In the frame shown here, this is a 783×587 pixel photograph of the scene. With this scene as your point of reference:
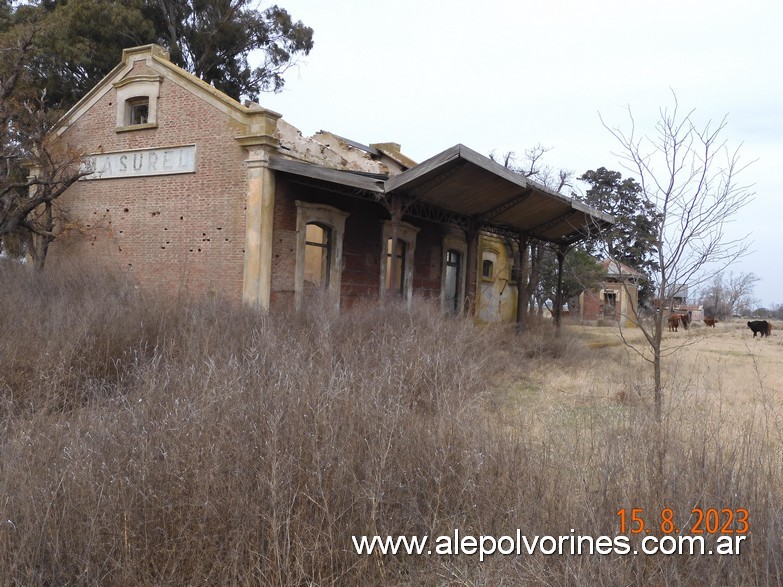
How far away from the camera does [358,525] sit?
352 cm

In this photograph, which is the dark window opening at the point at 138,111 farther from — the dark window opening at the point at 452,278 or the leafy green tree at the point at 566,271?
the leafy green tree at the point at 566,271

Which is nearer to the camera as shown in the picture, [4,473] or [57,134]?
[4,473]

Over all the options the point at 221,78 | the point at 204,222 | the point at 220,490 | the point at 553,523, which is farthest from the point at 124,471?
the point at 221,78

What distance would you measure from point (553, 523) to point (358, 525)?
3.73 ft

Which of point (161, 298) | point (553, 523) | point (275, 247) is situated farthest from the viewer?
point (275, 247)

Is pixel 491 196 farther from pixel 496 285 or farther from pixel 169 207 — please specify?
pixel 496 285

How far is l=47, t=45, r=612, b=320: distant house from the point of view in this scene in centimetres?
1299

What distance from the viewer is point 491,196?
15617mm

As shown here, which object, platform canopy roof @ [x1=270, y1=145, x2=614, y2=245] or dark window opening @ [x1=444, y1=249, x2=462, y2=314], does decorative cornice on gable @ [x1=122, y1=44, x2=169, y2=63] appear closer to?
platform canopy roof @ [x1=270, y1=145, x2=614, y2=245]

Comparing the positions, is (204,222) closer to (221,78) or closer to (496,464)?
(496,464)

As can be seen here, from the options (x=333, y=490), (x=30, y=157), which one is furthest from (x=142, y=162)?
(x=333, y=490)

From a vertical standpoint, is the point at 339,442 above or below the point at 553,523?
above

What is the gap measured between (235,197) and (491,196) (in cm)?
662

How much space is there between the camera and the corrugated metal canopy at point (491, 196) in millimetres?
12352
